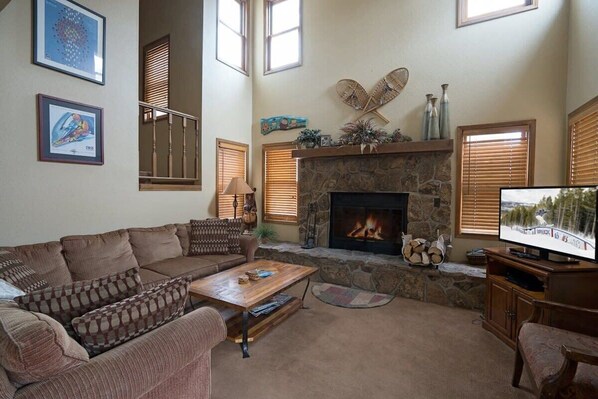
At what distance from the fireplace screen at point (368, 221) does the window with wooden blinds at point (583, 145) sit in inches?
67.5

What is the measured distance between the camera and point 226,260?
3428 millimetres

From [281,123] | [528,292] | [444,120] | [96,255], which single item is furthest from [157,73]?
[528,292]

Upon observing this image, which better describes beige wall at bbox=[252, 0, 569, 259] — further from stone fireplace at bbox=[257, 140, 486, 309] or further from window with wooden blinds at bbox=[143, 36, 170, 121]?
window with wooden blinds at bbox=[143, 36, 170, 121]

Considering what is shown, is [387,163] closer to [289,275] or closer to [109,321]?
[289,275]

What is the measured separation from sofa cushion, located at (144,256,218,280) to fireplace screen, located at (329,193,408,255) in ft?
6.56

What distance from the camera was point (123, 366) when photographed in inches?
42.3

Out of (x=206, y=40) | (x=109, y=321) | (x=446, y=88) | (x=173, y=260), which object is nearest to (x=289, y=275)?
(x=173, y=260)

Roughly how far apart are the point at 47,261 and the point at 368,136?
12.2 feet

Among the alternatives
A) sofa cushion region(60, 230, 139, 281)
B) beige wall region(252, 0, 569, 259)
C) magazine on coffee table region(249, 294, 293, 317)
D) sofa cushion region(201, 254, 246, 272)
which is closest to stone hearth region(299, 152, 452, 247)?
beige wall region(252, 0, 569, 259)

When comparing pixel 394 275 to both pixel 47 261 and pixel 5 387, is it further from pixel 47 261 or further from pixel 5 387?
pixel 47 261

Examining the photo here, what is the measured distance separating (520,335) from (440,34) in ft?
12.0

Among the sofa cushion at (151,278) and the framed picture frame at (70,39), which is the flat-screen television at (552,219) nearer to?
the sofa cushion at (151,278)

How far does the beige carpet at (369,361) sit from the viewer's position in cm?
182

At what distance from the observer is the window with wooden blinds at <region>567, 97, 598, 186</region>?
8.13 ft
